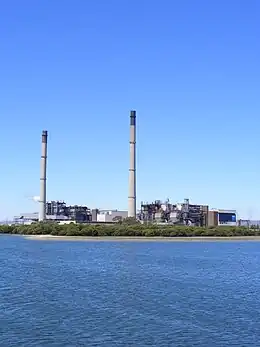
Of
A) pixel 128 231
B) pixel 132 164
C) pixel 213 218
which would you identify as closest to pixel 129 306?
pixel 128 231

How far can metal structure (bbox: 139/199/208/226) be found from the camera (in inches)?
6555

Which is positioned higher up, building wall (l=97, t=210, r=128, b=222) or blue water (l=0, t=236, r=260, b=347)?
building wall (l=97, t=210, r=128, b=222)

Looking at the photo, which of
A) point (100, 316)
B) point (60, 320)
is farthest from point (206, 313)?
point (60, 320)

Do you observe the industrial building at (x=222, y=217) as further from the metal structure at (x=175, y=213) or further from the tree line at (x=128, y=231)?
the tree line at (x=128, y=231)

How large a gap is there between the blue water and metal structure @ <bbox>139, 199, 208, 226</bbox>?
113 metres

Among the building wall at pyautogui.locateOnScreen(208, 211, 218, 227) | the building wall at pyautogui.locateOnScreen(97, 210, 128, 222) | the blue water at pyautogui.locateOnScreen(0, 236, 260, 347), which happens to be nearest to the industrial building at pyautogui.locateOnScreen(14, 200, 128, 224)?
the building wall at pyautogui.locateOnScreen(97, 210, 128, 222)

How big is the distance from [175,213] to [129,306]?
136143mm

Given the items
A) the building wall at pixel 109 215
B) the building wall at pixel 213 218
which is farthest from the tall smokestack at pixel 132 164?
the building wall at pixel 213 218

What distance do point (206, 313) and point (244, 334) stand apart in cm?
456

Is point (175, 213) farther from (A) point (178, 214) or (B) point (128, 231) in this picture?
(B) point (128, 231)

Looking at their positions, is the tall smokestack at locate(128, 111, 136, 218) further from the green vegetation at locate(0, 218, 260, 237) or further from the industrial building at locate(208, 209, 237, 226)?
the industrial building at locate(208, 209, 237, 226)

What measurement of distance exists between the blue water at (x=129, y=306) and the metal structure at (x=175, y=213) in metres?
113

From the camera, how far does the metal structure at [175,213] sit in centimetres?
16650

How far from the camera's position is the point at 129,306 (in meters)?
31.2
